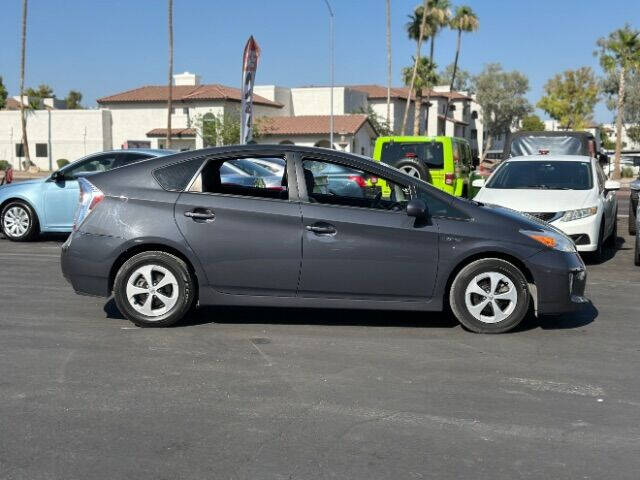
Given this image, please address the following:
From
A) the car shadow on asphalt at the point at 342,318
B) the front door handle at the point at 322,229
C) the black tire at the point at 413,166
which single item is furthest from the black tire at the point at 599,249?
the front door handle at the point at 322,229

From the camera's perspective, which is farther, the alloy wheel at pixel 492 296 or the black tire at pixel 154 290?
the black tire at pixel 154 290

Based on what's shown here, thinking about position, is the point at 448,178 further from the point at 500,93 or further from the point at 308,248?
the point at 500,93

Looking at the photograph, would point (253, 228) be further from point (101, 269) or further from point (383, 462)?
point (383, 462)

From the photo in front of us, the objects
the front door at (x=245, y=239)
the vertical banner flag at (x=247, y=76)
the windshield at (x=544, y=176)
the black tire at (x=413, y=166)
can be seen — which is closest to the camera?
the front door at (x=245, y=239)

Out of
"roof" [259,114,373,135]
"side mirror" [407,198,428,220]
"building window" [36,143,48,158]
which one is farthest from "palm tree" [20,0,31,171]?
"side mirror" [407,198,428,220]

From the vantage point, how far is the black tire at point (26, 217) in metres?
13.2

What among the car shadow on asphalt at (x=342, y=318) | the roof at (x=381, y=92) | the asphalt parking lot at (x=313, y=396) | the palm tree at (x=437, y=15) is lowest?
the asphalt parking lot at (x=313, y=396)

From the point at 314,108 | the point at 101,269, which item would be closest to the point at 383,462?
the point at 101,269

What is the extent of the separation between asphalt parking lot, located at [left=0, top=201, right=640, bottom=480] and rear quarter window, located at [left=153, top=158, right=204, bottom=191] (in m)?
1.28

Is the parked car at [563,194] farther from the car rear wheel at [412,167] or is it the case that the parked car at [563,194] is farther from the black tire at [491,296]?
the black tire at [491,296]

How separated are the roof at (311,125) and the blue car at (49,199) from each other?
136 feet

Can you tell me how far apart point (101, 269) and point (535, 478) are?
4368mm

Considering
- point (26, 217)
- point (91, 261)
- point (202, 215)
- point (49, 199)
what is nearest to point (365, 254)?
point (202, 215)

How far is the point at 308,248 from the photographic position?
668 centimetres
